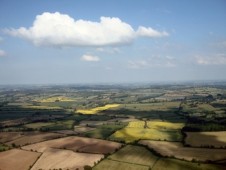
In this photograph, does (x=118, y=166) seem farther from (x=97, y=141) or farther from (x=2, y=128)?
(x=2, y=128)

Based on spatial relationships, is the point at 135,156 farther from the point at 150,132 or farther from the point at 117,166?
the point at 150,132

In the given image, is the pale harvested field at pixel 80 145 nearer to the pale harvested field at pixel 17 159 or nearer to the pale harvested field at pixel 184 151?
the pale harvested field at pixel 17 159

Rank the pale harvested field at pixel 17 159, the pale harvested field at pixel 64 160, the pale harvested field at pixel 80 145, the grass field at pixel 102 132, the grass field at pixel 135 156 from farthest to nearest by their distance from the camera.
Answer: the grass field at pixel 102 132
the pale harvested field at pixel 80 145
the pale harvested field at pixel 17 159
the grass field at pixel 135 156
the pale harvested field at pixel 64 160

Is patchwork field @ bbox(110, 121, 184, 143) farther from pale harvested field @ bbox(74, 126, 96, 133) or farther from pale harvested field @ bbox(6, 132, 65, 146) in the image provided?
pale harvested field @ bbox(6, 132, 65, 146)

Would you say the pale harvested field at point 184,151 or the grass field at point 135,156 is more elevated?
the pale harvested field at point 184,151

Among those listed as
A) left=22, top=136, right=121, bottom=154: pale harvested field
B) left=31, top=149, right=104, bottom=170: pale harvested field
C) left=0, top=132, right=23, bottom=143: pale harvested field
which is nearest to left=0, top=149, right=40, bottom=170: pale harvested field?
left=31, top=149, right=104, bottom=170: pale harvested field

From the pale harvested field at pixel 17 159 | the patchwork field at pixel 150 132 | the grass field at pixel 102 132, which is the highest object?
the patchwork field at pixel 150 132

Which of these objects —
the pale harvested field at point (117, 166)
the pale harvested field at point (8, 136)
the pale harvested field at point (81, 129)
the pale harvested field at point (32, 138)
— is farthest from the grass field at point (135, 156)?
the pale harvested field at point (8, 136)
